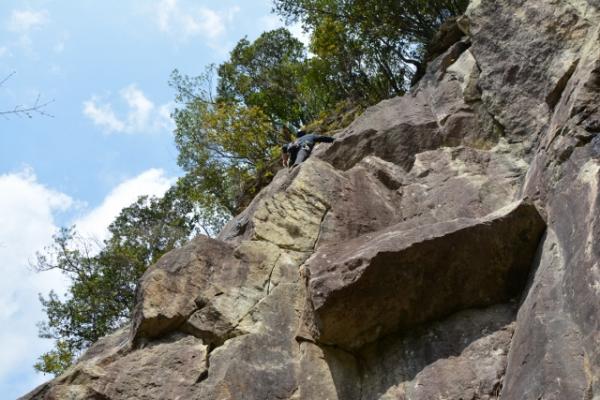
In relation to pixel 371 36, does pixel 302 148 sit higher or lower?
lower

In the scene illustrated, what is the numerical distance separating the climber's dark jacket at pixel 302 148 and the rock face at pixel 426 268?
252 cm

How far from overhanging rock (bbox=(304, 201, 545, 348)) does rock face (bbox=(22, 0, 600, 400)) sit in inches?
0.8

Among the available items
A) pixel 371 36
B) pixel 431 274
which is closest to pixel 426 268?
pixel 431 274

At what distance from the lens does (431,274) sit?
382 inches

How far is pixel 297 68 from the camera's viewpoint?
2961cm

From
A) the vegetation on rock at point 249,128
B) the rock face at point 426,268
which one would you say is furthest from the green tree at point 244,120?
the rock face at point 426,268

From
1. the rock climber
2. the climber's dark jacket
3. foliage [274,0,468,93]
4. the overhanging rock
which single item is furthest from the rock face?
foliage [274,0,468,93]

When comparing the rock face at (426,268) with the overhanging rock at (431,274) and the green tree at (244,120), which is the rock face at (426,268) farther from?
the green tree at (244,120)

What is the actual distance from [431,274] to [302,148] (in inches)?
331

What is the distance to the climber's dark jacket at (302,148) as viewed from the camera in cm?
1727

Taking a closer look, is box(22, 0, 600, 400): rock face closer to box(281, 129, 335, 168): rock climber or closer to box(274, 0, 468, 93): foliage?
box(281, 129, 335, 168): rock climber

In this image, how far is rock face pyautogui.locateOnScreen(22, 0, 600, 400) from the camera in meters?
8.54

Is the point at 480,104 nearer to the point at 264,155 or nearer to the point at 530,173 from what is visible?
the point at 530,173

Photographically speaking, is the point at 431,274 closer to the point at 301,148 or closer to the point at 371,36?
the point at 301,148
